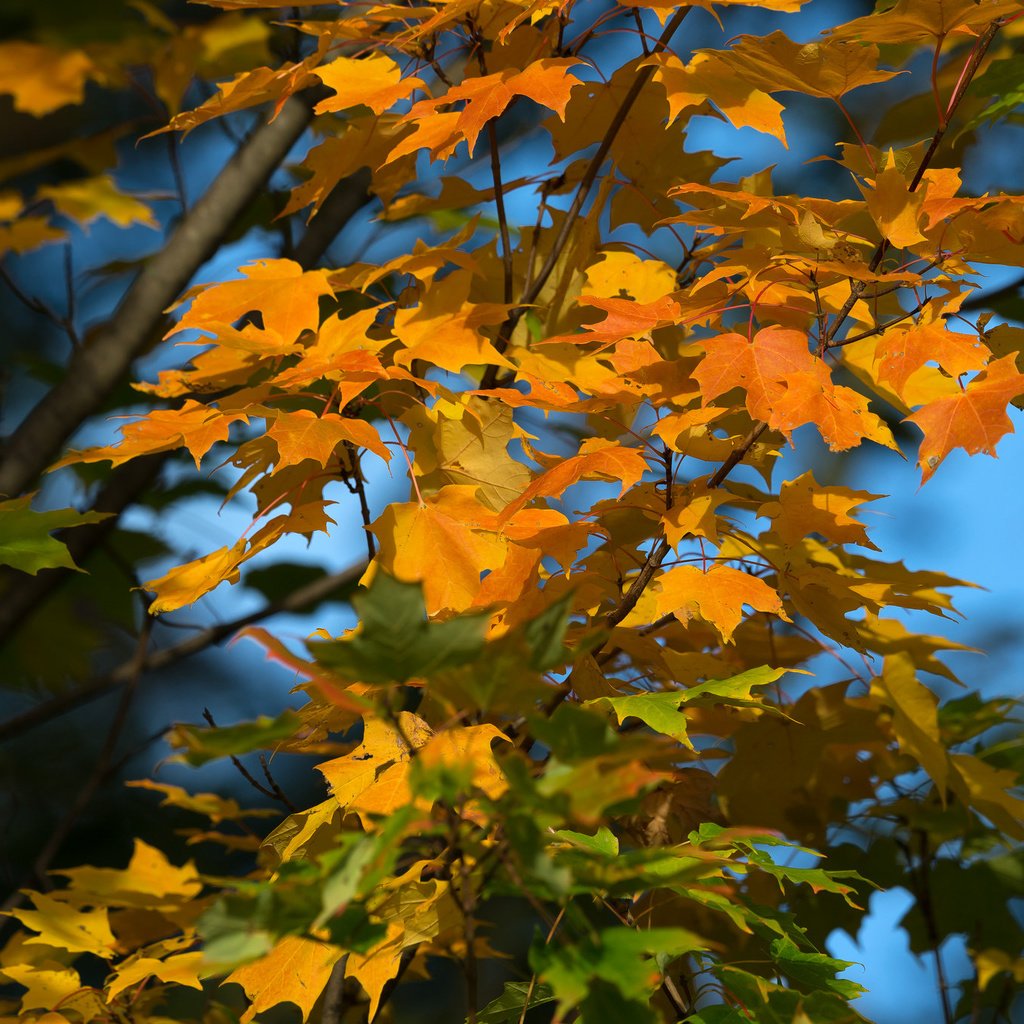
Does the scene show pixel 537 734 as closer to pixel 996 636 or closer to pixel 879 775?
pixel 879 775

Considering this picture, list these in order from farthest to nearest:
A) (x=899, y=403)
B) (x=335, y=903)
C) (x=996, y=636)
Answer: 1. (x=996, y=636)
2. (x=899, y=403)
3. (x=335, y=903)

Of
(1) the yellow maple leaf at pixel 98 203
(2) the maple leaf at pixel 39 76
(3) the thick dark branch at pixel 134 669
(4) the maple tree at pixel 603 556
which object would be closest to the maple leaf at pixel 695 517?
(4) the maple tree at pixel 603 556

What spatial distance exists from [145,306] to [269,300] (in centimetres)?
71

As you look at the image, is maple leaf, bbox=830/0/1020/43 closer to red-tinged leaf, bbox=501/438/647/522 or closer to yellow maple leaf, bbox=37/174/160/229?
red-tinged leaf, bbox=501/438/647/522

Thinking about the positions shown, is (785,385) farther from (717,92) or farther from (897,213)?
(717,92)

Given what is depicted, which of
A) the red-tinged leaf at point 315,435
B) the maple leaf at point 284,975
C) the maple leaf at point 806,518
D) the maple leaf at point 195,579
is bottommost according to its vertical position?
Answer: the maple leaf at point 284,975

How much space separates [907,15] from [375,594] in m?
0.64

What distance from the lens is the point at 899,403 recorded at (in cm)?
97

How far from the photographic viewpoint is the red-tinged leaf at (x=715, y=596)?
2.57ft

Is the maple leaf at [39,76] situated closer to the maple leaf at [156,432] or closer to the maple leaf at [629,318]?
the maple leaf at [156,432]

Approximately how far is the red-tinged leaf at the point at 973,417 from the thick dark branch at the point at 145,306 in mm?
1095

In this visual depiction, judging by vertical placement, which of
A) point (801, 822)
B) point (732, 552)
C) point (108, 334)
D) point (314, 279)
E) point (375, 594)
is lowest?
point (375, 594)

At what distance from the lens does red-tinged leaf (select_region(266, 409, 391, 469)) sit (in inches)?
32.7

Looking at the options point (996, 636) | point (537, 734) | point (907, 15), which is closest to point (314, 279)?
point (907, 15)
